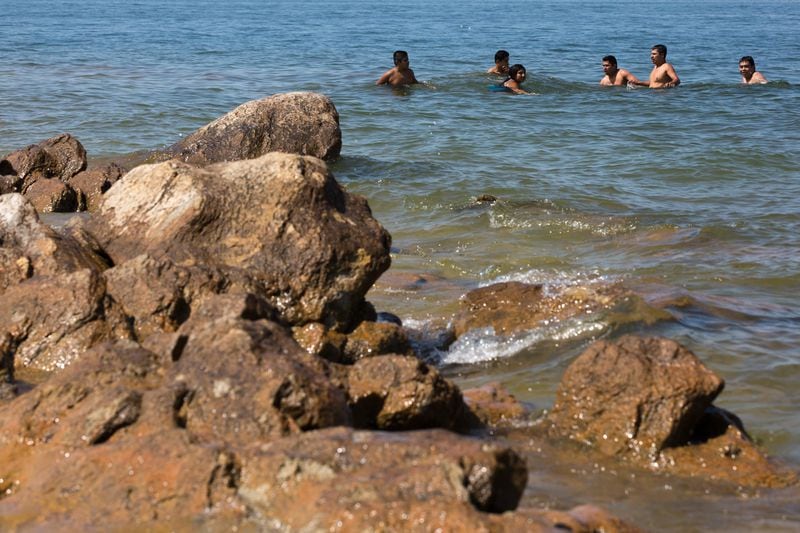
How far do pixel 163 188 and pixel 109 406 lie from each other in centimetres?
237

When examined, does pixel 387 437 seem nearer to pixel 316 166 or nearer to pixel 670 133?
pixel 316 166

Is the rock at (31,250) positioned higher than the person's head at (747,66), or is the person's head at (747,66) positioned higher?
the rock at (31,250)

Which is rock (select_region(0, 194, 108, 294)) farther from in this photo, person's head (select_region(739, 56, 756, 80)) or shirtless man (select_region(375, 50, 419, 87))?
person's head (select_region(739, 56, 756, 80))

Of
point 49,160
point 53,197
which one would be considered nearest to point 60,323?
point 53,197

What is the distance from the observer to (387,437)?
3.95 meters

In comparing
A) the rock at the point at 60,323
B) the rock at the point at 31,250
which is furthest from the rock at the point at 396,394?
the rock at the point at 31,250

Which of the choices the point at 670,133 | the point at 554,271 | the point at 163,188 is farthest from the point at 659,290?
the point at 670,133

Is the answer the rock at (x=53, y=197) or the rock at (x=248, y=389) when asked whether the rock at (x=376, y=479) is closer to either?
the rock at (x=248, y=389)

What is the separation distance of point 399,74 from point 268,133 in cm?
713

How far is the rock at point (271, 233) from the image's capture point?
20.3ft

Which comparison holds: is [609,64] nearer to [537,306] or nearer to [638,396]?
[537,306]

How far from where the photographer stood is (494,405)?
5.77 meters

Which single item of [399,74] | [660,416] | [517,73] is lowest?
[399,74]

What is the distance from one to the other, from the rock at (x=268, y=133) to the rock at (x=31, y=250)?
5753 mm
